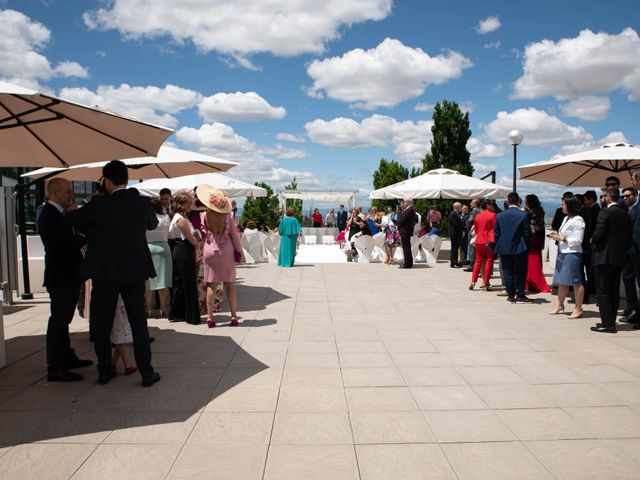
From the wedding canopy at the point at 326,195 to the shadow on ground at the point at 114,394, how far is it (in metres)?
30.5

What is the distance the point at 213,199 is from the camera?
6352 millimetres

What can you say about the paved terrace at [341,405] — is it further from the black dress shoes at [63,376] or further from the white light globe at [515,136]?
the white light globe at [515,136]

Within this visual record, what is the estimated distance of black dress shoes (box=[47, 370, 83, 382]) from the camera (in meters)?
4.48

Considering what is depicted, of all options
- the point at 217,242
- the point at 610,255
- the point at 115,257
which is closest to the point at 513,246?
the point at 610,255

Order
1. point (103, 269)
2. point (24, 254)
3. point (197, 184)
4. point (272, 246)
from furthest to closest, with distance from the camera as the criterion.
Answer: point (272, 246) < point (197, 184) < point (24, 254) < point (103, 269)

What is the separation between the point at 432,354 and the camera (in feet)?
17.6

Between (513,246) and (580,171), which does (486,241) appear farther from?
(580,171)

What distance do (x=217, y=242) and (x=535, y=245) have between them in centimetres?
589

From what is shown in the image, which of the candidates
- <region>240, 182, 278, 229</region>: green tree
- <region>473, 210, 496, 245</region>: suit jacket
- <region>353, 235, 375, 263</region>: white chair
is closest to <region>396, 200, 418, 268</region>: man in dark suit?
<region>353, 235, 375, 263</region>: white chair

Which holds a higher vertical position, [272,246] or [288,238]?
[288,238]

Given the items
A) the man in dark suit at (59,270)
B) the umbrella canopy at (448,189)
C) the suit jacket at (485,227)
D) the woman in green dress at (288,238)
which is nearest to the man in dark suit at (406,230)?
the umbrella canopy at (448,189)

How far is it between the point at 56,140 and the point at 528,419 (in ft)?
16.3

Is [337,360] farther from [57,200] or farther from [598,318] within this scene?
[598,318]

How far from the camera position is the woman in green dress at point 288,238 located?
14102 millimetres
